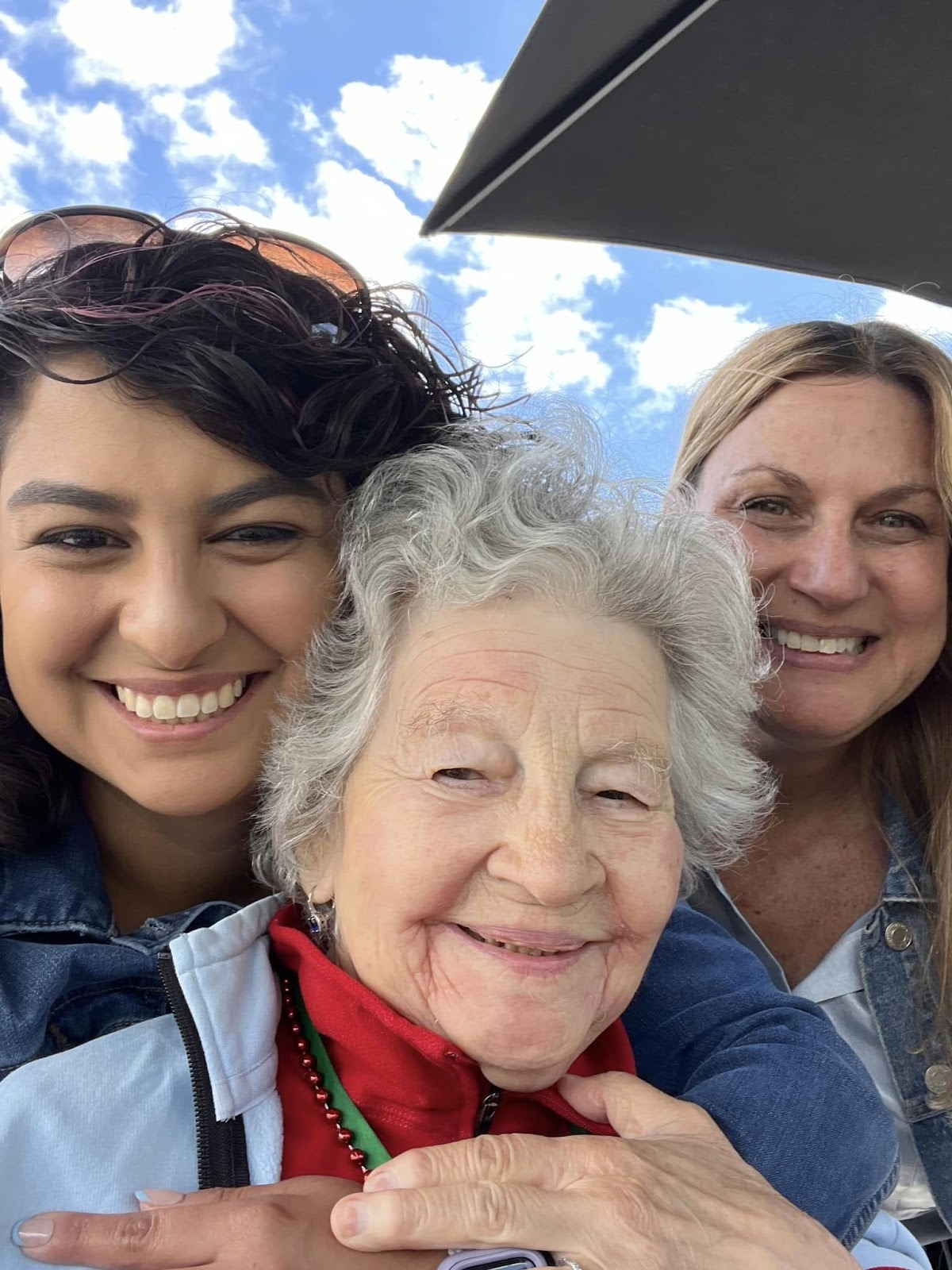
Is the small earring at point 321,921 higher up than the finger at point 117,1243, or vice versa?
the small earring at point 321,921

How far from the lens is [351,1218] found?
3.97ft

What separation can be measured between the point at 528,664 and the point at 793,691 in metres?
1.23

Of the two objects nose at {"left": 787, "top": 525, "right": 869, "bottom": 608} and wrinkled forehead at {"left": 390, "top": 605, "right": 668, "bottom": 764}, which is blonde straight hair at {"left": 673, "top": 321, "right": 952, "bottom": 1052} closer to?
nose at {"left": 787, "top": 525, "right": 869, "bottom": 608}

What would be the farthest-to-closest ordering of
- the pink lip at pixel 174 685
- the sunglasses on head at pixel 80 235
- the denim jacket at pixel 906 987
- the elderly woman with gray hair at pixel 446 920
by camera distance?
1. the denim jacket at pixel 906 987
2. the sunglasses on head at pixel 80 235
3. the pink lip at pixel 174 685
4. the elderly woman with gray hair at pixel 446 920

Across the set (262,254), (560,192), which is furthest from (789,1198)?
(560,192)

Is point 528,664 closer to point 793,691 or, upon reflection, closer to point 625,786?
point 625,786

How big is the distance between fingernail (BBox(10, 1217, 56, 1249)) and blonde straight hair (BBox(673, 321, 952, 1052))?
6.62ft

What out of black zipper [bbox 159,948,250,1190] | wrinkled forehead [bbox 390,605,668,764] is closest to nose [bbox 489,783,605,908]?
wrinkled forehead [bbox 390,605,668,764]

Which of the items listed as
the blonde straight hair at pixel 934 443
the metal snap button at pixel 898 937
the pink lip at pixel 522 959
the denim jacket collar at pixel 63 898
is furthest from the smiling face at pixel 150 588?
the metal snap button at pixel 898 937

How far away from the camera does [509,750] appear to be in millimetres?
1502

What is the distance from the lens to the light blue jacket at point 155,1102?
53.1 inches

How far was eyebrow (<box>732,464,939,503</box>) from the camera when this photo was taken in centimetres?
252

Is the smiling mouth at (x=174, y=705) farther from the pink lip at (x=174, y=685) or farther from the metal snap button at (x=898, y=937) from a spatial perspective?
the metal snap button at (x=898, y=937)

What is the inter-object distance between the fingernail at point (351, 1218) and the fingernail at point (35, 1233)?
0.34 metres
